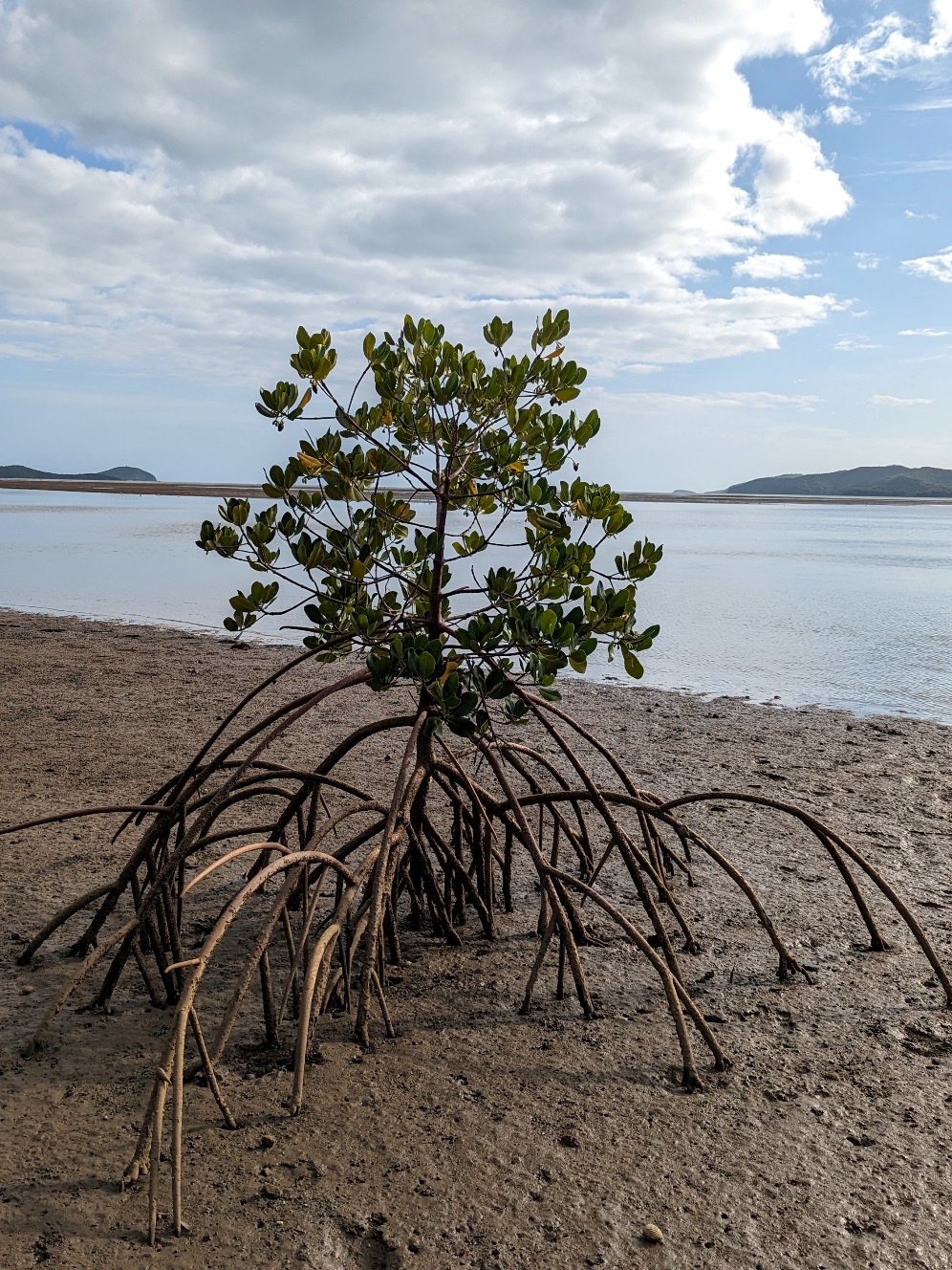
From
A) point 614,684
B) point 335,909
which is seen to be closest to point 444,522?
point 335,909

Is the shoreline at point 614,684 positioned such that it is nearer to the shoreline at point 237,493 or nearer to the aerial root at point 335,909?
the aerial root at point 335,909

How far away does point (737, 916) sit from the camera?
4.04 m

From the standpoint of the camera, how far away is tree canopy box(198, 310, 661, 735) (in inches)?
120

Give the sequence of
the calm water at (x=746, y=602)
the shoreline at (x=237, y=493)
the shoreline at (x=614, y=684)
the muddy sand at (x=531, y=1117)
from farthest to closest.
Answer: the shoreline at (x=237, y=493)
the calm water at (x=746, y=602)
the shoreline at (x=614, y=684)
the muddy sand at (x=531, y=1117)

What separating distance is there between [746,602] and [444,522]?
12.2 meters

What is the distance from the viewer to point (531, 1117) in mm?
2664

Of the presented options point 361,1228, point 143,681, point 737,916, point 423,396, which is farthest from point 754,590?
point 361,1228

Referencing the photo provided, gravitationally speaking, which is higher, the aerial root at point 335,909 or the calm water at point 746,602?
the aerial root at point 335,909

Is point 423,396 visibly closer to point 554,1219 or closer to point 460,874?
Answer: point 460,874

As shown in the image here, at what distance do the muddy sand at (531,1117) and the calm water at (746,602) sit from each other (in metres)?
4.81

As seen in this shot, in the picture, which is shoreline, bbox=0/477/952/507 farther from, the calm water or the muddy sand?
the muddy sand

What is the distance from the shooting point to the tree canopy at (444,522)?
3057 mm

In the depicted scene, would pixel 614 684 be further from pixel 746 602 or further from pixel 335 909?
pixel 746 602

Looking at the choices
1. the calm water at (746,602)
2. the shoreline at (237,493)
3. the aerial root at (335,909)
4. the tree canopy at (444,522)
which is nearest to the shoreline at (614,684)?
the calm water at (746,602)
